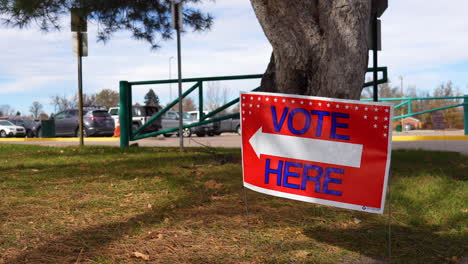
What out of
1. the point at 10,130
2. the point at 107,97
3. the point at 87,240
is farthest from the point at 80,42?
the point at 107,97

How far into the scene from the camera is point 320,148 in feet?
10.7

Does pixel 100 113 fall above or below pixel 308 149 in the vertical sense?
above

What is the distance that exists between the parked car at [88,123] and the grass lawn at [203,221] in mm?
15946

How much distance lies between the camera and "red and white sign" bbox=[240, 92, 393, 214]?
124 inches

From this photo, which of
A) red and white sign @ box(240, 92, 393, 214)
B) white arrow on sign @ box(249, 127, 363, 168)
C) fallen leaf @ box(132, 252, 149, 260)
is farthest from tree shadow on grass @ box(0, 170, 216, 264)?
white arrow on sign @ box(249, 127, 363, 168)

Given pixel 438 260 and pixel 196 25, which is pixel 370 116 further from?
pixel 196 25

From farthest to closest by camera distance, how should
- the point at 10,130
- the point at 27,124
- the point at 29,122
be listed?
the point at 29,122 < the point at 27,124 < the point at 10,130

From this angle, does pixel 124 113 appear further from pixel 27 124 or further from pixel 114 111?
pixel 27 124

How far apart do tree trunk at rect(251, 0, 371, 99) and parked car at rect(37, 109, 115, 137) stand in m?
18.5

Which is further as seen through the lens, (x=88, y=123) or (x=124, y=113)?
(x=88, y=123)

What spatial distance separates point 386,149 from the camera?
3104 millimetres

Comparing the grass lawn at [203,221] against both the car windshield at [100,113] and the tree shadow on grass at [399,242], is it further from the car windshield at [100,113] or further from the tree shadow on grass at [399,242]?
the car windshield at [100,113]

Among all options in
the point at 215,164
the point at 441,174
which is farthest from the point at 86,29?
the point at 441,174

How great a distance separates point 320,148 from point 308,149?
3.4 inches
